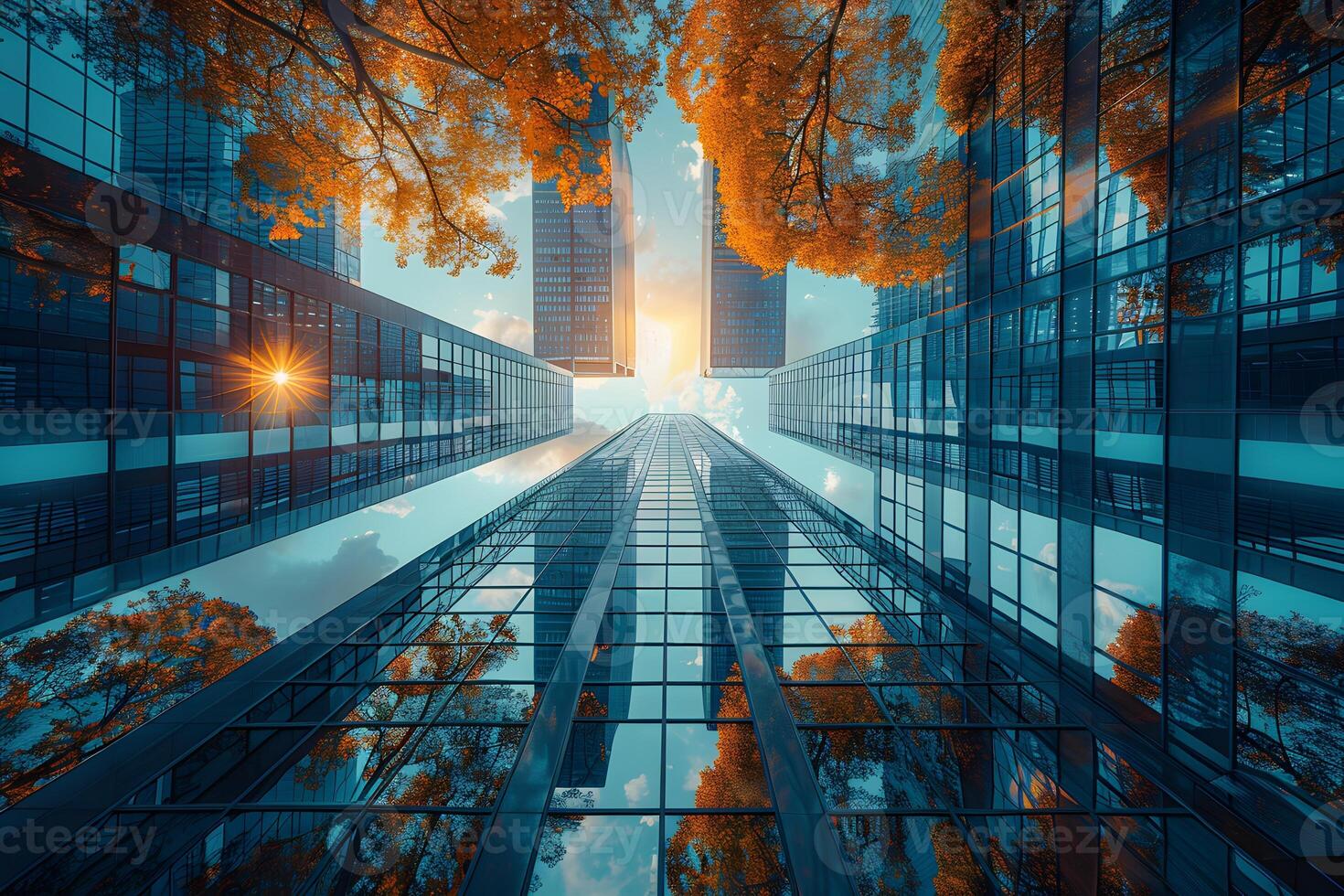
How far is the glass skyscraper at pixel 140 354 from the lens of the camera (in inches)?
279

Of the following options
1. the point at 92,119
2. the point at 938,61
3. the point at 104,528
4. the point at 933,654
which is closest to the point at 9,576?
the point at 104,528

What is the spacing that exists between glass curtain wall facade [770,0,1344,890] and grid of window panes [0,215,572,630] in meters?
19.1

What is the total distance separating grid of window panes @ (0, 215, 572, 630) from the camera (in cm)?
710

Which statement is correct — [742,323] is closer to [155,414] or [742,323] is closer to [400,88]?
[400,88]

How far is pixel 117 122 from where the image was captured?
8570mm

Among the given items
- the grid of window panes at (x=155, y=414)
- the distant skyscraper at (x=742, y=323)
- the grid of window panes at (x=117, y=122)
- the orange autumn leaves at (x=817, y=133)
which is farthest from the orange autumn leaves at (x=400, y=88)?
the distant skyscraper at (x=742, y=323)

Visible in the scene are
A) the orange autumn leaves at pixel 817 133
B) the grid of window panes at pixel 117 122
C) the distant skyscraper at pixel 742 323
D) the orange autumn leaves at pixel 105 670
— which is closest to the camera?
the orange autumn leaves at pixel 105 670

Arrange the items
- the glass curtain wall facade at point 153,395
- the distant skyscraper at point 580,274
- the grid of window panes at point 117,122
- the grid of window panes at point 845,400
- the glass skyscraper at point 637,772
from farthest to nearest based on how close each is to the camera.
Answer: the distant skyscraper at point 580,274, the grid of window panes at point 845,400, the grid of window panes at point 117,122, the glass curtain wall facade at point 153,395, the glass skyscraper at point 637,772

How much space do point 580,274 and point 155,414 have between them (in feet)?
182

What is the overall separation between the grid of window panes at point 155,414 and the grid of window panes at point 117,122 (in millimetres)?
1661

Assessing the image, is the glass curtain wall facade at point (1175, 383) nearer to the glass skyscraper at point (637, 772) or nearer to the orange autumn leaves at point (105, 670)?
the glass skyscraper at point (637, 772)

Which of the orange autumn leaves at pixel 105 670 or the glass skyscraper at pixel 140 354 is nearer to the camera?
the orange autumn leaves at pixel 105 670

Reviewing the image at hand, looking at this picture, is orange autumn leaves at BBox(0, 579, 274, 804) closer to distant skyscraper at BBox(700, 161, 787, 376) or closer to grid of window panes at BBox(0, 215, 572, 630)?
grid of window panes at BBox(0, 215, 572, 630)

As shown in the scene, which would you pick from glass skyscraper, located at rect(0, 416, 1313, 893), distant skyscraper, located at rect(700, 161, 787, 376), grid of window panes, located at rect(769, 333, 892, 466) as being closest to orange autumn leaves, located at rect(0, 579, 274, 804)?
glass skyscraper, located at rect(0, 416, 1313, 893)
